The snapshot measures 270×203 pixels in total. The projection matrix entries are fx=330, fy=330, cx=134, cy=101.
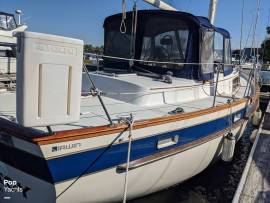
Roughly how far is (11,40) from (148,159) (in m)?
10.5

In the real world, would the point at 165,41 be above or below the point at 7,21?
below

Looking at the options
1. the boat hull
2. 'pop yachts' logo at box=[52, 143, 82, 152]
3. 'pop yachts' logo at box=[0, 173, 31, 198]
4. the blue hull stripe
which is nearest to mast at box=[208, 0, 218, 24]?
the boat hull

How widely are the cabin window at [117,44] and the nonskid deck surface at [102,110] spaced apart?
5.12 ft

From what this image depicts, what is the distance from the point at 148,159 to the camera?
4.07m

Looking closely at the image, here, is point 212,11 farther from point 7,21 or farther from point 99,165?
point 7,21

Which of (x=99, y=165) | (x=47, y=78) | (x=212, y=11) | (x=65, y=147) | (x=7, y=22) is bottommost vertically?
(x=99, y=165)

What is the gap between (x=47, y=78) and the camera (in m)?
2.68

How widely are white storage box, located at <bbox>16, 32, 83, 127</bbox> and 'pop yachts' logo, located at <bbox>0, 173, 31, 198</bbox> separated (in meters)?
1.20

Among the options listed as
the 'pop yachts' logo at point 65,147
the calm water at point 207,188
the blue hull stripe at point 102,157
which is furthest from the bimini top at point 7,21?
the 'pop yachts' logo at point 65,147

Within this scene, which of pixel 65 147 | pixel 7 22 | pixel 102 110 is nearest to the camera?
pixel 65 147

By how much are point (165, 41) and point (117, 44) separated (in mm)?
975

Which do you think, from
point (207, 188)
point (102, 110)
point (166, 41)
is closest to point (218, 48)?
point (166, 41)

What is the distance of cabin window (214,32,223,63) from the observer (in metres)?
6.49

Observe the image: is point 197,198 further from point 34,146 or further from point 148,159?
point 34,146
